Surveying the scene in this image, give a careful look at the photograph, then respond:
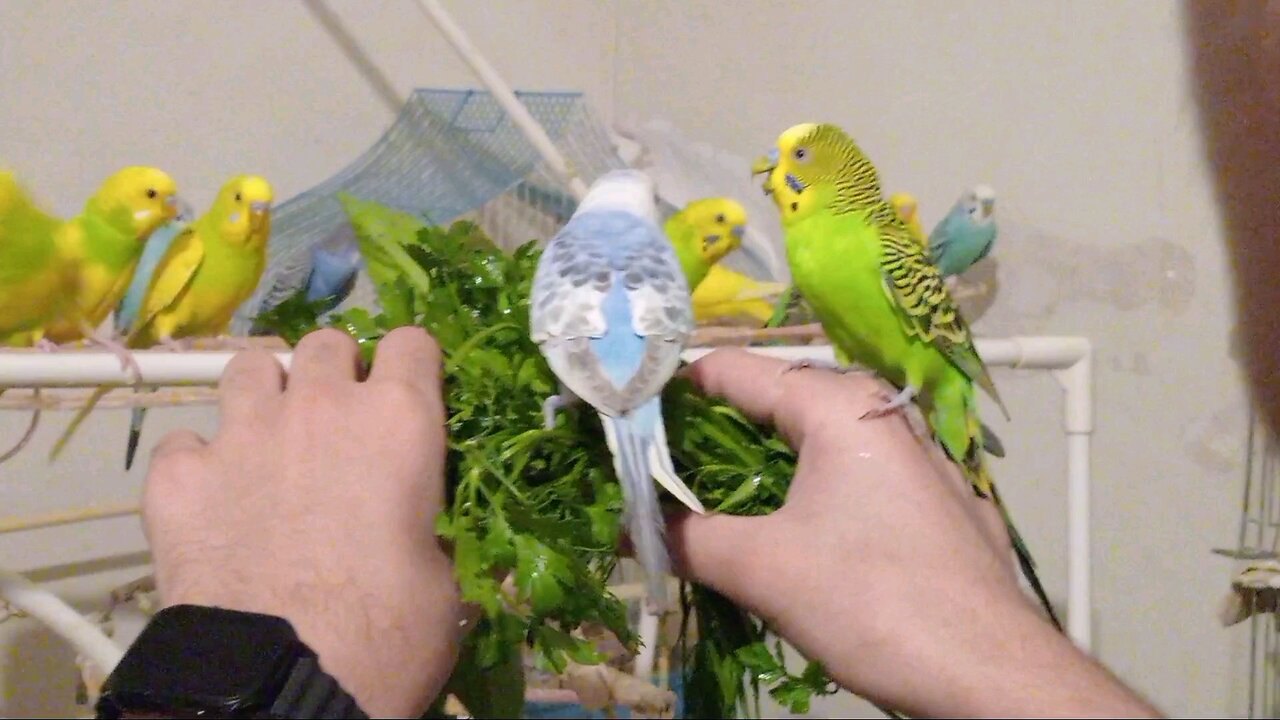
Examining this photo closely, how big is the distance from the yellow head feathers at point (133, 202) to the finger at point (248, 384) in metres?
0.44

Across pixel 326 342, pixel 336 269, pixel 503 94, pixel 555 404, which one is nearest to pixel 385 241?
pixel 326 342

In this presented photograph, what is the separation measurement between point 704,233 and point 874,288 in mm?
518

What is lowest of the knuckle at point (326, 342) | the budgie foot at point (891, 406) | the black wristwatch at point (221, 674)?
the black wristwatch at point (221, 674)

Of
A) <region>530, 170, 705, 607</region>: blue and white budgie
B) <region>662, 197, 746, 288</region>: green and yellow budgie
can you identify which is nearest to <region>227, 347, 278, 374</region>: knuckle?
<region>530, 170, 705, 607</region>: blue and white budgie

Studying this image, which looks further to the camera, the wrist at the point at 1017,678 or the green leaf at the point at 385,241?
the green leaf at the point at 385,241

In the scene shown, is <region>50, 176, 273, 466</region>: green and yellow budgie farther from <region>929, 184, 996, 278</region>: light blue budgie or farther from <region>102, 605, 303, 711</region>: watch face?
<region>929, 184, 996, 278</region>: light blue budgie

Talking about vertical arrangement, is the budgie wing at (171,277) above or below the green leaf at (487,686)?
above

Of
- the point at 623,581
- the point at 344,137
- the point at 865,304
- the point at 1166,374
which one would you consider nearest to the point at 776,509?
the point at 865,304

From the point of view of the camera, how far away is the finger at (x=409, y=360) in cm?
59

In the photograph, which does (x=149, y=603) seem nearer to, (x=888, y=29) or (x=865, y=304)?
(x=865, y=304)

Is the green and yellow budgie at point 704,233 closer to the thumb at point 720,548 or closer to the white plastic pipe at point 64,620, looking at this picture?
the thumb at point 720,548

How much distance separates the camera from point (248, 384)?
1.97ft

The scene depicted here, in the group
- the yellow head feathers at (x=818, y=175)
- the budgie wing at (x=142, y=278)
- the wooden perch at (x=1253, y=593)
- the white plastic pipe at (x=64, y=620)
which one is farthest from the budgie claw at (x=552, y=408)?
the wooden perch at (x=1253, y=593)

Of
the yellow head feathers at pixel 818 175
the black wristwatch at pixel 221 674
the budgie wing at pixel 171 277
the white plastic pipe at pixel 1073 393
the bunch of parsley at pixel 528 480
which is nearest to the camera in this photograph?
the black wristwatch at pixel 221 674
